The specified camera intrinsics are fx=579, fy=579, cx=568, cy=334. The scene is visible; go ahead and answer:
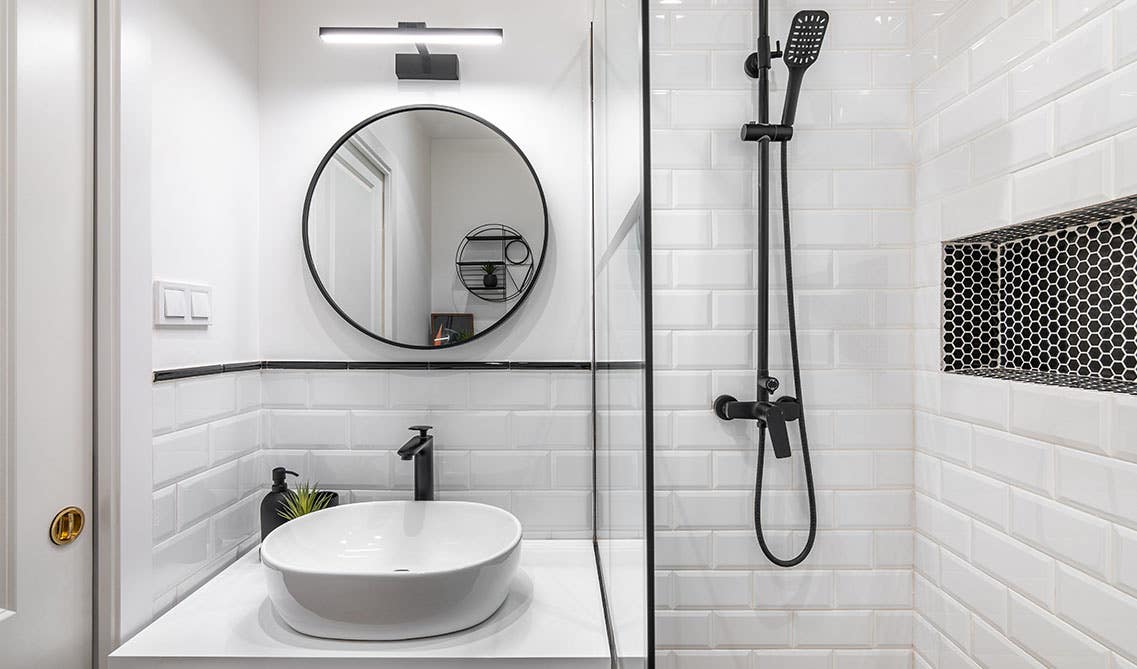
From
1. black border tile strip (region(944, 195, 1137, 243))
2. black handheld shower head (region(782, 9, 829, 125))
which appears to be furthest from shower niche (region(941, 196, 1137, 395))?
black handheld shower head (region(782, 9, 829, 125))

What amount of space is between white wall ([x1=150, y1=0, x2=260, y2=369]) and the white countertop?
0.47 m

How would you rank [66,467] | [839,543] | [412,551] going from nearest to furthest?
1. [66,467]
2. [839,543]
3. [412,551]

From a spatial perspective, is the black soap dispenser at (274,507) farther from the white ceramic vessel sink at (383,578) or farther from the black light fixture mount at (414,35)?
the black light fixture mount at (414,35)

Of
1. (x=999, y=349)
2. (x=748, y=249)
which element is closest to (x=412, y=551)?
(x=748, y=249)

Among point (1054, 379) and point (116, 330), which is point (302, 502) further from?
point (1054, 379)

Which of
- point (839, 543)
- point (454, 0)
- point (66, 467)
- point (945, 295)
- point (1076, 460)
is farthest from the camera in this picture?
point (454, 0)

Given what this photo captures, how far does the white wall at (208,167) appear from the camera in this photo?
1.09m

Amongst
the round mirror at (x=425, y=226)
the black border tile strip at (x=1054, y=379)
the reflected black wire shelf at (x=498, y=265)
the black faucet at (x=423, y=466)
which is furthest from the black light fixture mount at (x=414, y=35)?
the black border tile strip at (x=1054, y=379)

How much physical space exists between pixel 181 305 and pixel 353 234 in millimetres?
429

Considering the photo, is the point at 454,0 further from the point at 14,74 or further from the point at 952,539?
the point at 952,539

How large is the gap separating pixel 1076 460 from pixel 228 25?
1750mm

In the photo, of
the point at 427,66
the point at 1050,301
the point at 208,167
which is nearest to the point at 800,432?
the point at 1050,301

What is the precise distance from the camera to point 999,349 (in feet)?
3.26

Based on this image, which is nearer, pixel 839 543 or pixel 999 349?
pixel 999 349
